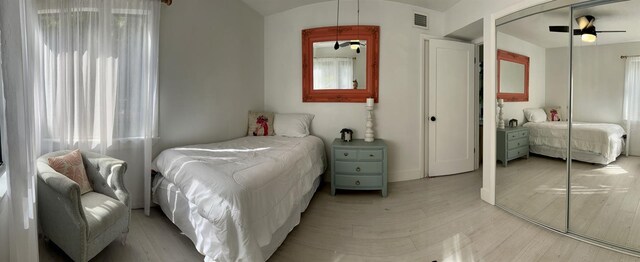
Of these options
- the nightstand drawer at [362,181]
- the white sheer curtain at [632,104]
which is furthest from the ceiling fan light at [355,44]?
the white sheer curtain at [632,104]

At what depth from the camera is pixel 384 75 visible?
3545 millimetres

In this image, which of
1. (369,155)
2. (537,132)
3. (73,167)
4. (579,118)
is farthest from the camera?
(369,155)

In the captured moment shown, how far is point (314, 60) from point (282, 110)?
2.72 feet

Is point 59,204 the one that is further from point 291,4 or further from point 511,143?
point 511,143

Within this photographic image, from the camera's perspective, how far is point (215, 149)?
97.3 inches

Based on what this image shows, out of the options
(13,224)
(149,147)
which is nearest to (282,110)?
(149,147)

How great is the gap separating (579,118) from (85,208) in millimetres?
3731

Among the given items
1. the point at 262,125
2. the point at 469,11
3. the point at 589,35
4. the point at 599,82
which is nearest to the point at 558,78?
the point at 599,82

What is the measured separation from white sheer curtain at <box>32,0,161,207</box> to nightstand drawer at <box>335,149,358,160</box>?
189 cm

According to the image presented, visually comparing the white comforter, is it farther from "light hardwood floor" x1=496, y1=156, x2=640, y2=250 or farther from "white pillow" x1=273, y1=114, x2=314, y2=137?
"light hardwood floor" x1=496, y1=156, x2=640, y2=250

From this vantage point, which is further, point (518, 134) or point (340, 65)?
point (340, 65)

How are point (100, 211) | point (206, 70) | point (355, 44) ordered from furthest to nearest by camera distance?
point (355, 44) → point (206, 70) → point (100, 211)

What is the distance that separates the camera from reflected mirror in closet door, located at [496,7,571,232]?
222 cm

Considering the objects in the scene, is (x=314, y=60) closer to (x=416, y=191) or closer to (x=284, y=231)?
(x=416, y=191)
